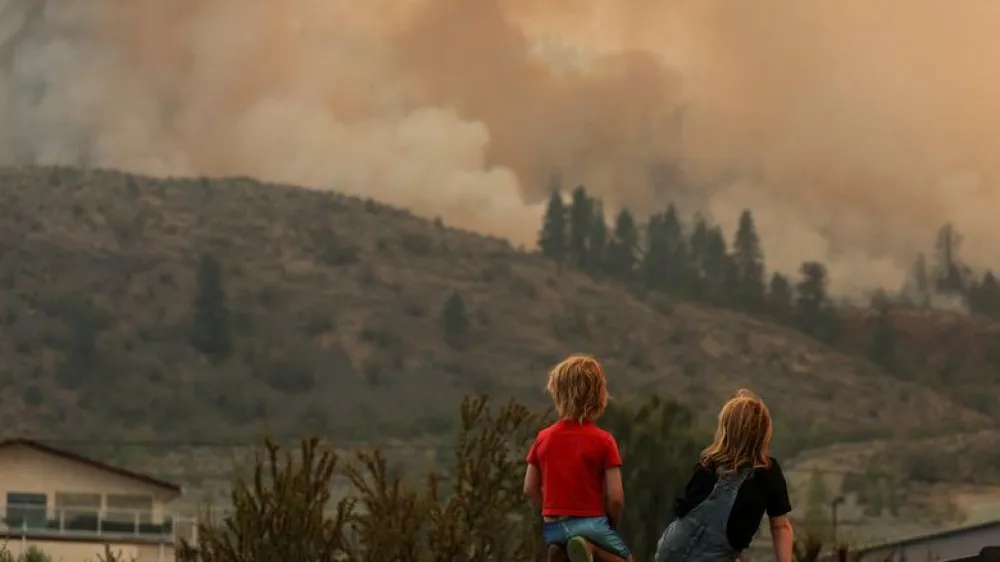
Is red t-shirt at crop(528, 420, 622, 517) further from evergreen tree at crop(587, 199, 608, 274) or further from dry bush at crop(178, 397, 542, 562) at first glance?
evergreen tree at crop(587, 199, 608, 274)

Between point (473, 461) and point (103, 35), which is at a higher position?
point (103, 35)

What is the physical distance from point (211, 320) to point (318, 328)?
8.11 metres

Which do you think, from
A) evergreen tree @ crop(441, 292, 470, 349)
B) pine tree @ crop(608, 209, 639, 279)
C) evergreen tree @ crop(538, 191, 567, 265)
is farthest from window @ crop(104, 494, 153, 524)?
evergreen tree @ crop(538, 191, 567, 265)

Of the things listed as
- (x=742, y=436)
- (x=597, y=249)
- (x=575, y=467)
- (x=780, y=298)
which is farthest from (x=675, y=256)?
(x=742, y=436)

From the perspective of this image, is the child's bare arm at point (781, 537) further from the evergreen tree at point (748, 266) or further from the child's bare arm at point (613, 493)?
the evergreen tree at point (748, 266)

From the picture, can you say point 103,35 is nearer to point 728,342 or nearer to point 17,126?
point 17,126

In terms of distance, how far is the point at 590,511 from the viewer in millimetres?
11227

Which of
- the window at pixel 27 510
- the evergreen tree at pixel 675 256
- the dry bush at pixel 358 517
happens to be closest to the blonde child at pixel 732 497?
the dry bush at pixel 358 517

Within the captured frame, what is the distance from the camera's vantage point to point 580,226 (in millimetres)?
173375

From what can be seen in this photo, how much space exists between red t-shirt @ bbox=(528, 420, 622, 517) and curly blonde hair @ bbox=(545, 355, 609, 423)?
103 millimetres

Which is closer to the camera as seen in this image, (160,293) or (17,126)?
(160,293)

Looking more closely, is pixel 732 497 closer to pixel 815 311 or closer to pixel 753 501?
pixel 753 501

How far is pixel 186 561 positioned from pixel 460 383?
447 feet

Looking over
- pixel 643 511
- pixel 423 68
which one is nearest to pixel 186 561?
pixel 643 511
